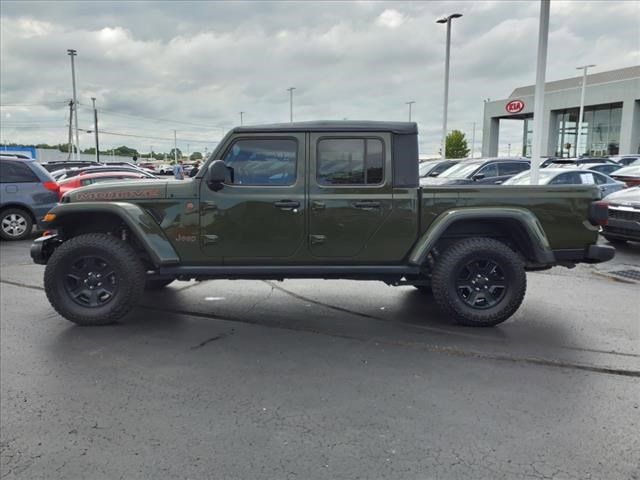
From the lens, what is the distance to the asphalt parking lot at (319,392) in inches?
105

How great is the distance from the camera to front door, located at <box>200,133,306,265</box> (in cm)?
471

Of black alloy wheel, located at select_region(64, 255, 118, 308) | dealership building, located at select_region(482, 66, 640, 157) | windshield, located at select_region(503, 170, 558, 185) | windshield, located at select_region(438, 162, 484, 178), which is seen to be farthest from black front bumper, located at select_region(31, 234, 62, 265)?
dealership building, located at select_region(482, 66, 640, 157)

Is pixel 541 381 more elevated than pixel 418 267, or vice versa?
pixel 418 267

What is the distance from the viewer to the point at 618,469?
2.60 meters

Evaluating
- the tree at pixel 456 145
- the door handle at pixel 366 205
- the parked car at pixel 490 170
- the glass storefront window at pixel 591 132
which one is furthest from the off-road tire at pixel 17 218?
the tree at pixel 456 145

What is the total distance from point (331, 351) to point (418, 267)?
118 cm

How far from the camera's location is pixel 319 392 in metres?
3.49

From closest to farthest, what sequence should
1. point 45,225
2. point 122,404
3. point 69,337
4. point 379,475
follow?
point 379,475 < point 122,404 < point 69,337 < point 45,225

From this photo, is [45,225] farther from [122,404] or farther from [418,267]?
[418,267]

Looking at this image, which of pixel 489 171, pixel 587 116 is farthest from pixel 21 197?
pixel 587 116

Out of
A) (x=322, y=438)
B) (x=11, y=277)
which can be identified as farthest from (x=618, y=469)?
(x=11, y=277)

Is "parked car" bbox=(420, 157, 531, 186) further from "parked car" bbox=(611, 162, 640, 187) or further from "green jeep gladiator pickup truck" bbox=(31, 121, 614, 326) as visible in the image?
"green jeep gladiator pickup truck" bbox=(31, 121, 614, 326)

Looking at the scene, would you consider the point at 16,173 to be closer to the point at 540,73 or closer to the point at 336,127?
the point at 336,127

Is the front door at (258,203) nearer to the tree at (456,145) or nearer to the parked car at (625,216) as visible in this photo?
the parked car at (625,216)
